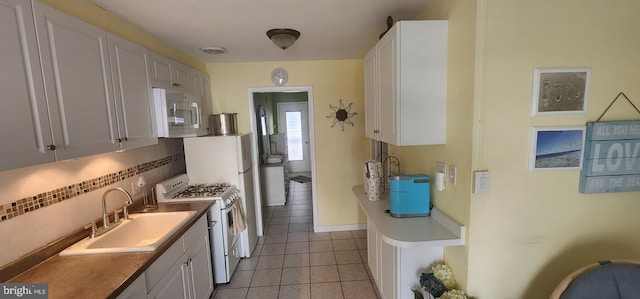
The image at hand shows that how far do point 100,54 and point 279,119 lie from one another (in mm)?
5794

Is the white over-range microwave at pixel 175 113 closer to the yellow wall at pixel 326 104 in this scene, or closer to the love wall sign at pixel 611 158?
the yellow wall at pixel 326 104

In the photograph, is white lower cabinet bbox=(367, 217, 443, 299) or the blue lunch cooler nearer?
white lower cabinet bbox=(367, 217, 443, 299)

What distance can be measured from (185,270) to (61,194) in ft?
2.96

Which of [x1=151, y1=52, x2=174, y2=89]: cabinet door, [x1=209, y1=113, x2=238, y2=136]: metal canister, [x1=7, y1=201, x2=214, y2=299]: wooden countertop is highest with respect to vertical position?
[x1=151, y1=52, x2=174, y2=89]: cabinet door

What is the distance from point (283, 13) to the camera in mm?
1916

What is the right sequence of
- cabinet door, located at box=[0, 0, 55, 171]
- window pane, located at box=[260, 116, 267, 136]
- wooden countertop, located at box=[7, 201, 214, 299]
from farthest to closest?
window pane, located at box=[260, 116, 267, 136], wooden countertop, located at box=[7, 201, 214, 299], cabinet door, located at box=[0, 0, 55, 171]

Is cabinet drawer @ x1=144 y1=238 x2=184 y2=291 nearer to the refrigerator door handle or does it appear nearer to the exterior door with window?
the refrigerator door handle

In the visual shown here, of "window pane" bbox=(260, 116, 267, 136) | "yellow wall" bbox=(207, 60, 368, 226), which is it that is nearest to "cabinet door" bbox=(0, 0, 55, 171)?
"yellow wall" bbox=(207, 60, 368, 226)

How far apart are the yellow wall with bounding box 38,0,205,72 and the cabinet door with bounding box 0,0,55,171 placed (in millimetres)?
335

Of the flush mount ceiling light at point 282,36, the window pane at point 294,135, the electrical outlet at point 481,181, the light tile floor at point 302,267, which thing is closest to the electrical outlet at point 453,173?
the electrical outlet at point 481,181

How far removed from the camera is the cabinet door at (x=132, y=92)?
1702mm

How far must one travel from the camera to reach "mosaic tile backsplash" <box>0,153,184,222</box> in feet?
4.18

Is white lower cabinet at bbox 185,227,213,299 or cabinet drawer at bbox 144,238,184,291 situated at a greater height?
cabinet drawer at bbox 144,238,184,291

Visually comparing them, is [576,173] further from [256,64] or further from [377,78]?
[256,64]
